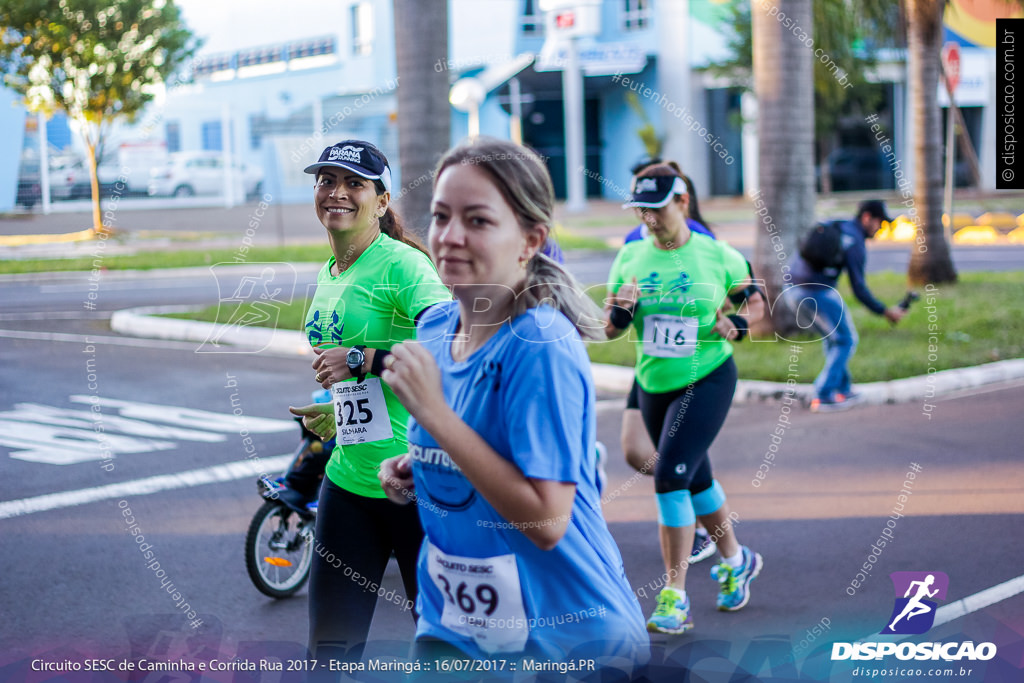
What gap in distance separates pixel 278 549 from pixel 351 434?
2.08 m

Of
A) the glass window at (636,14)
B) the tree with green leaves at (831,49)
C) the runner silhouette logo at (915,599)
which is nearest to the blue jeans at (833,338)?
the tree with green leaves at (831,49)

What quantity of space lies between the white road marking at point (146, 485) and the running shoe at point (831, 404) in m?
4.36

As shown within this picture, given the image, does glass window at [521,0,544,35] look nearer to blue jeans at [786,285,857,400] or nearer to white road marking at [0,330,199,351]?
white road marking at [0,330,199,351]

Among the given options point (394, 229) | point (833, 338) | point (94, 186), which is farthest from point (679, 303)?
point (94, 186)

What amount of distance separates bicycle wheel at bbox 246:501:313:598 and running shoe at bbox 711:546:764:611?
6.32ft

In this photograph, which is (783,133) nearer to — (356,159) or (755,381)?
(755,381)

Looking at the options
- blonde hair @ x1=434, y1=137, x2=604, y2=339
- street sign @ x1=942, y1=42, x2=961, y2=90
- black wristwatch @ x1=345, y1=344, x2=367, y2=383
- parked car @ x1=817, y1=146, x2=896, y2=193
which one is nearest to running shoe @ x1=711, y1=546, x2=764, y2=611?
black wristwatch @ x1=345, y1=344, x2=367, y2=383

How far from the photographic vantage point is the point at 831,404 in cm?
932

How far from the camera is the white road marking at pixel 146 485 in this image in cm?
641

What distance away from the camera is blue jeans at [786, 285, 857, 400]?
9133 mm

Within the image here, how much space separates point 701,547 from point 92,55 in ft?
38.6

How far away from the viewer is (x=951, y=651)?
4414 millimetres

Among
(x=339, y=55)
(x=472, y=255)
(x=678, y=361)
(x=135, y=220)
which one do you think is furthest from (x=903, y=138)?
(x=472, y=255)

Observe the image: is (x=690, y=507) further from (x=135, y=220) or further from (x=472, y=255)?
(x=135, y=220)
